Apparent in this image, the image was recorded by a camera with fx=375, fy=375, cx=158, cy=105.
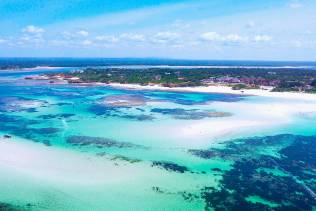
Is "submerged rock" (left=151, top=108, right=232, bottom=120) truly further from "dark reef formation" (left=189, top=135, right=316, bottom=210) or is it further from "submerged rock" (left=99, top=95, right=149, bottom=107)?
"dark reef formation" (left=189, top=135, right=316, bottom=210)

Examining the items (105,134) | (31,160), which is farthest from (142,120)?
(31,160)

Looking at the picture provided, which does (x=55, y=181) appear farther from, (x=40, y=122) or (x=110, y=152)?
(x=40, y=122)

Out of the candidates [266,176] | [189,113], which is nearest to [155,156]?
[266,176]

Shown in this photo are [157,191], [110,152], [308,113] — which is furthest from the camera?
[308,113]

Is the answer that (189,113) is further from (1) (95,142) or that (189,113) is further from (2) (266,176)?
(2) (266,176)

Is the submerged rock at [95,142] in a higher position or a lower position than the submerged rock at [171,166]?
higher

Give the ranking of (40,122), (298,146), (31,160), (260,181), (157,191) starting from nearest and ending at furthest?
(157,191) < (260,181) < (31,160) < (298,146) < (40,122)

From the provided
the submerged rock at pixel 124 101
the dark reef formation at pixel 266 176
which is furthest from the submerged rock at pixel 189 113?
the dark reef formation at pixel 266 176

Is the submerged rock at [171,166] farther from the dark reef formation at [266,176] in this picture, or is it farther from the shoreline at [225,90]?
the shoreline at [225,90]

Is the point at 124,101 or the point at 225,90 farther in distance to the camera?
the point at 225,90

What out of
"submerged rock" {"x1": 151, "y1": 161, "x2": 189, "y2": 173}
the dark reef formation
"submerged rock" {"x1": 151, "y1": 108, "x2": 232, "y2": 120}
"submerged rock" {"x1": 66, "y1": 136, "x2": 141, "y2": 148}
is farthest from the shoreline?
"submerged rock" {"x1": 151, "y1": 161, "x2": 189, "y2": 173}

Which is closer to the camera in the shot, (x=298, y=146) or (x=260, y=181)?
(x=260, y=181)
